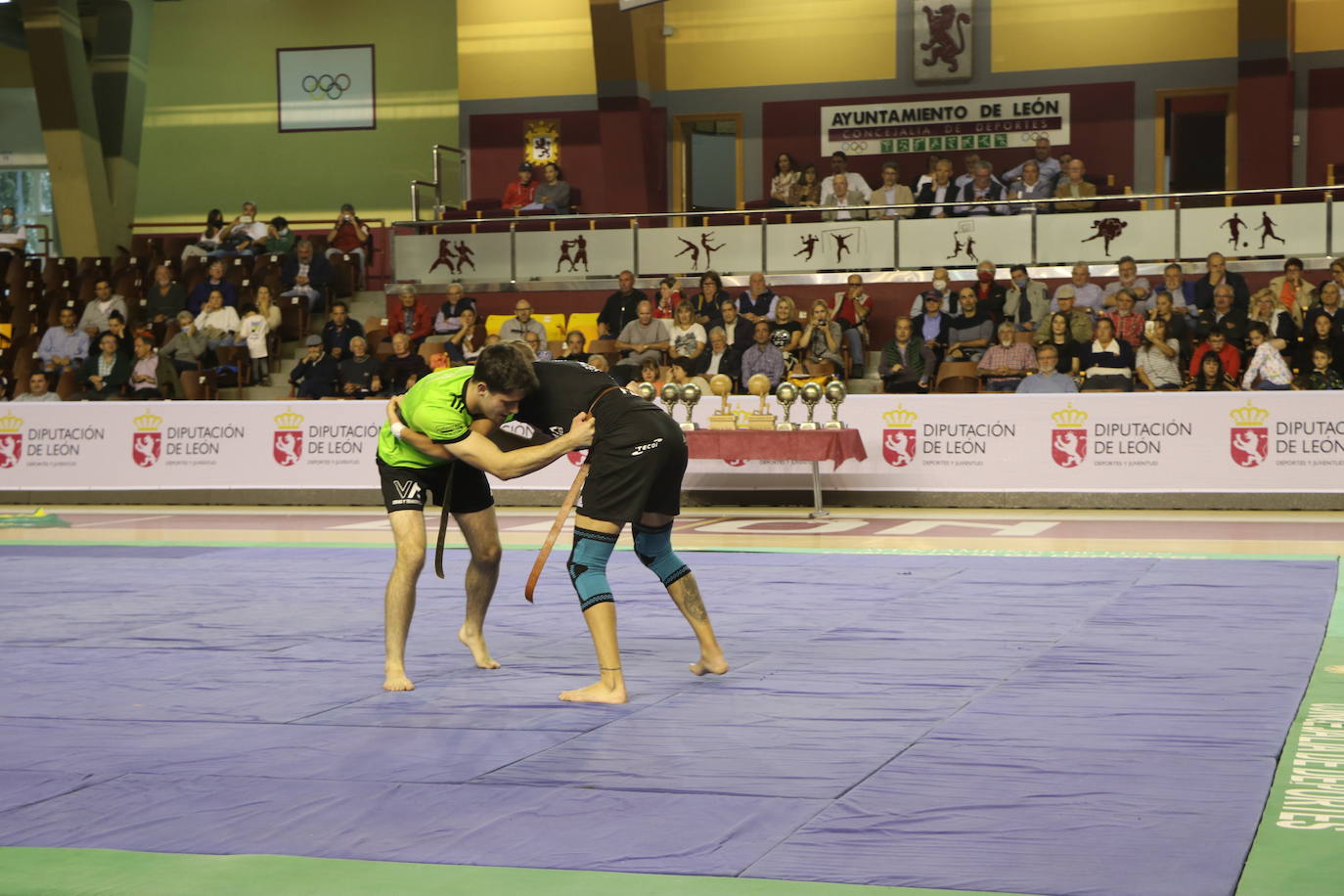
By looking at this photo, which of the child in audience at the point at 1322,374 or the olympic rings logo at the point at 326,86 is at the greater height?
the olympic rings logo at the point at 326,86

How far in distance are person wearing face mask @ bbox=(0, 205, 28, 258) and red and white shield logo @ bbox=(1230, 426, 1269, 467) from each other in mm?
18701

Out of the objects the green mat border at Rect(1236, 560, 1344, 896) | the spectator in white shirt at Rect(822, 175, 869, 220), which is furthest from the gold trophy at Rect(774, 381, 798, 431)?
the green mat border at Rect(1236, 560, 1344, 896)

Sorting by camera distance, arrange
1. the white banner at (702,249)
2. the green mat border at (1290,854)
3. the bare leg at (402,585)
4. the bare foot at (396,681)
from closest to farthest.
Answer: the green mat border at (1290,854), the bare foot at (396,681), the bare leg at (402,585), the white banner at (702,249)

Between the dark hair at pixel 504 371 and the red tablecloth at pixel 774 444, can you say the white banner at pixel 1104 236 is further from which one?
the dark hair at pixel 504 371

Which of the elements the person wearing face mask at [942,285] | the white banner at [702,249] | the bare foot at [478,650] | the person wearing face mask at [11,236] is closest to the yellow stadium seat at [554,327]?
the white banner at [702,249]

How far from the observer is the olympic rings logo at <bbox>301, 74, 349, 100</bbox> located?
93.5 feet

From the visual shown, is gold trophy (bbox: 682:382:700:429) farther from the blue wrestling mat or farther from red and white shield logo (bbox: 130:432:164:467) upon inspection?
red and white shield logo (bbox: 130:432:164:467)

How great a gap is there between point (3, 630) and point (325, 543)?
16.4ft

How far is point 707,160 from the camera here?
2720 cm

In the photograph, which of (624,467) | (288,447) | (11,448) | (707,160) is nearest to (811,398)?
(288,447)

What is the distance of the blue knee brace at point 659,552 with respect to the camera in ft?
22.1

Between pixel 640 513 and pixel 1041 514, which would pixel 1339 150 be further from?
pixel 640 513

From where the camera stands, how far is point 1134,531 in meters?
13.5

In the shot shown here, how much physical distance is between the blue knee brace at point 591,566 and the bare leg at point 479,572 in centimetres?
68
